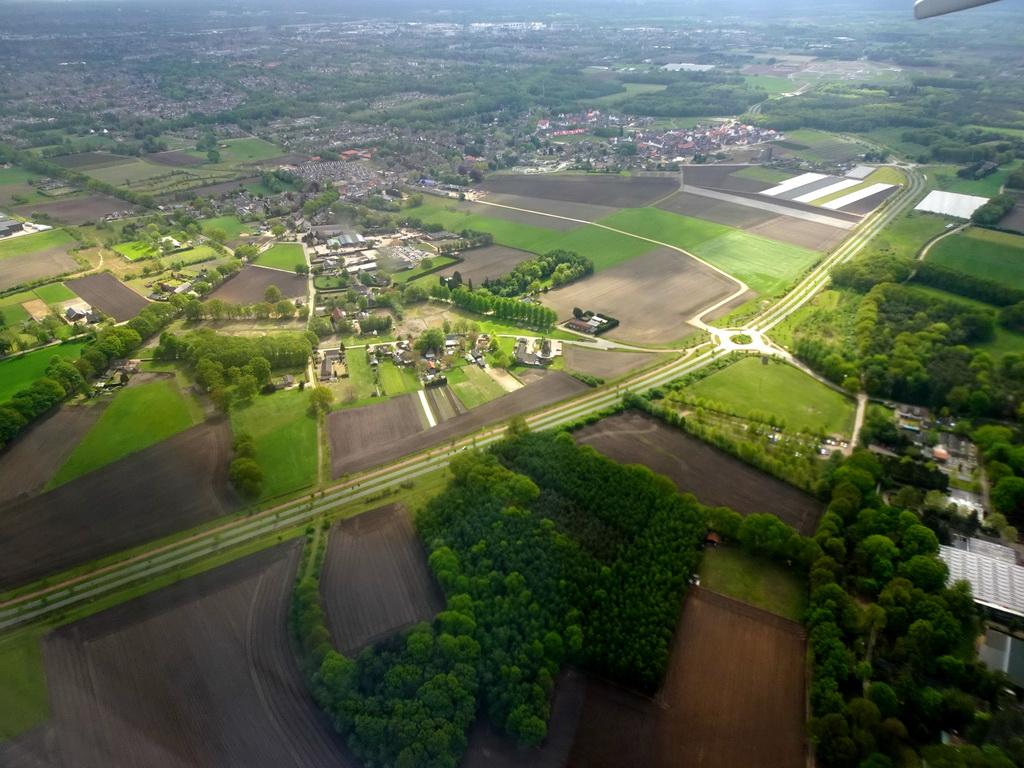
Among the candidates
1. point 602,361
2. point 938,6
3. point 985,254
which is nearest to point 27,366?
point 602,361

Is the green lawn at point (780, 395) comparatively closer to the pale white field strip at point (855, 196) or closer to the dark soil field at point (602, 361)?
the dark soil field at point (602, 361)

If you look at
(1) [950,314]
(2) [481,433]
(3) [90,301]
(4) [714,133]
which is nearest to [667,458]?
(2) [481,433]

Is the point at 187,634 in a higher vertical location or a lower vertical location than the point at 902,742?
lower

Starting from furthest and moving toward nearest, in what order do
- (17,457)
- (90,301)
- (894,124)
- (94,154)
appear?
(894,124) < (94,154) < (90,301) < (17,457)

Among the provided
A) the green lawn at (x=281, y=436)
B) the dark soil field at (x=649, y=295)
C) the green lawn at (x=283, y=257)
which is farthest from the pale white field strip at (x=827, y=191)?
the green lawn at (x=281, y=436)

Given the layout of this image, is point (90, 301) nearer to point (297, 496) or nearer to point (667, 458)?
point (297, 496)

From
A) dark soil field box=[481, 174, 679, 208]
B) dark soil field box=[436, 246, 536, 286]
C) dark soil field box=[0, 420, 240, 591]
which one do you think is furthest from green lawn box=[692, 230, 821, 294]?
dark soil field box=[0, 420, 240, 591]

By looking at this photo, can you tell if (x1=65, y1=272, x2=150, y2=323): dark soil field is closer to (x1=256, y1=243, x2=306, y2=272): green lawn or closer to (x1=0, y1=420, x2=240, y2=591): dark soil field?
(x1=256, y1=243, x2=306, y2=272): green lawn
